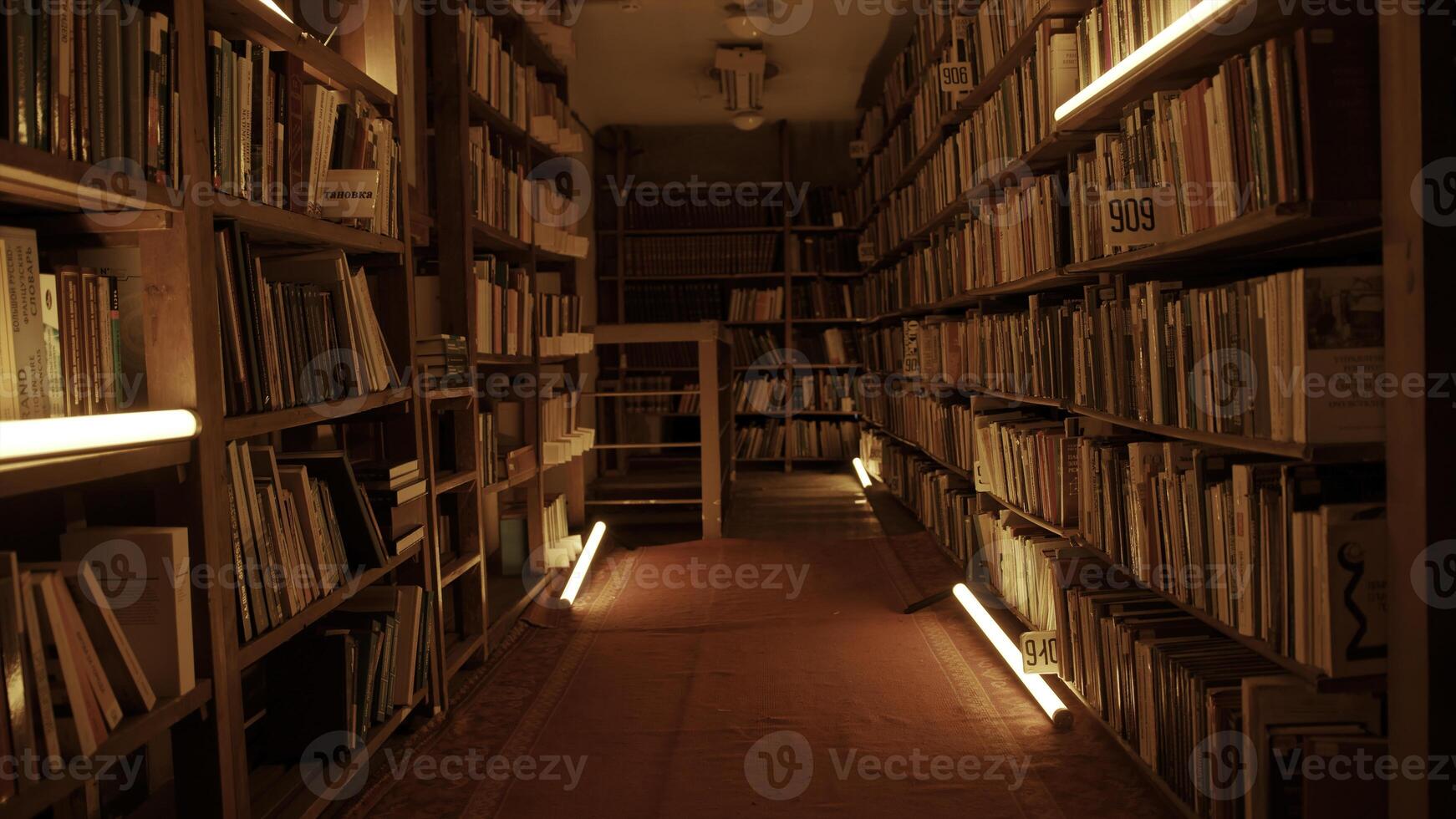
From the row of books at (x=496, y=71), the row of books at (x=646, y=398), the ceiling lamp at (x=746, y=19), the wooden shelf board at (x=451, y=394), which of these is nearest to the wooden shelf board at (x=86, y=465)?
the wooden shelf board at (x=451, y=394)

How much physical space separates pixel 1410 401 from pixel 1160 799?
1081mm

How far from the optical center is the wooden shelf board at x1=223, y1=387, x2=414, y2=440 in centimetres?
159

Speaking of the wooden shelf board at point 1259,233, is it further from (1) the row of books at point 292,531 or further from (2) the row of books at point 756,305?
(2) the row of books at point 756,305

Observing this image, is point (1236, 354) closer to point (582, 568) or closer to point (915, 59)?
point (582, 568)

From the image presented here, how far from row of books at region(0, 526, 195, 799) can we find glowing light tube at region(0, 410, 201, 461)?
137 millimetres

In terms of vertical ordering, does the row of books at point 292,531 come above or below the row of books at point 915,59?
below

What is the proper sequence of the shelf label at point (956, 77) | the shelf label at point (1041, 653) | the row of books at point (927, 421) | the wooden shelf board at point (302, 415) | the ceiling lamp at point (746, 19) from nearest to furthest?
1. the wooden shelf board at point (302, 415)
2. the shelf label at point (1041, 653)
3. the shelf label at point (956, 77)
4. the row of books at point (927, 421)
5. the ceiling lamp at point (746, 19)

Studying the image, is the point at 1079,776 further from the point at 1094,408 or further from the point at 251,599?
the point at 251,599

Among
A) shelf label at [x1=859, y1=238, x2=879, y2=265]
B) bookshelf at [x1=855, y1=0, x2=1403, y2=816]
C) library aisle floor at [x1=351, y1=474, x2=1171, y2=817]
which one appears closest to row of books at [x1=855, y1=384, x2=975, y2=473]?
bookshelf at [x1=855, y1=0, x2=1403, y2=816]

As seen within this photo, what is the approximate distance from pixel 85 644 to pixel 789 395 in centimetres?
636

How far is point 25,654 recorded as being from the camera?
43.7 inches

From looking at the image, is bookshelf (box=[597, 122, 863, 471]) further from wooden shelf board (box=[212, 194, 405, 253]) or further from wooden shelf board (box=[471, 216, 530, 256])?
wooden shelf board (box=[212, 194, 405, 253])

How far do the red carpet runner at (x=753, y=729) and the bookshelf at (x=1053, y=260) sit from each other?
0.24 meters

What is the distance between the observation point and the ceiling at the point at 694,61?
5.34 meters
